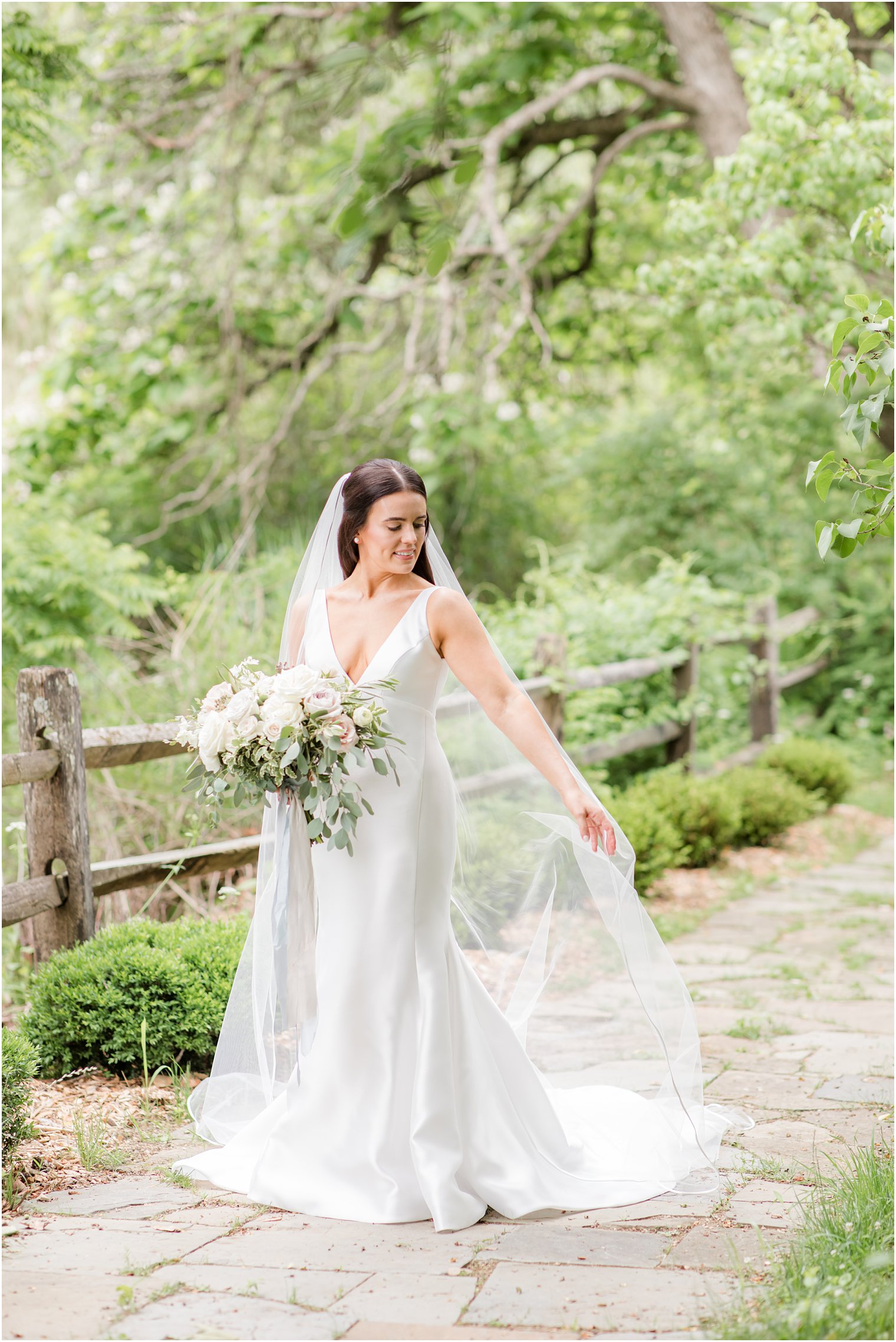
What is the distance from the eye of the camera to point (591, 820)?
3566 millimetres

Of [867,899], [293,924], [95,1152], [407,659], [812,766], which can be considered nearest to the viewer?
[407,659]

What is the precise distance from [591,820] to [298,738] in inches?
34.1

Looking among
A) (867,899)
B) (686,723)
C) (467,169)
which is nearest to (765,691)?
(686,723)

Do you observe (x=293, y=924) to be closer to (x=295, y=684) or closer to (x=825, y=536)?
(x=295, y=684)

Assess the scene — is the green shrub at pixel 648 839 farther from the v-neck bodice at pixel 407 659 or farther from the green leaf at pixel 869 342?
the green leaf at pixel 869 342

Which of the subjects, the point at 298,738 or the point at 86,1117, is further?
the point at 86,1117

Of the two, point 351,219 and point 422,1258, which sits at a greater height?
point 351,219

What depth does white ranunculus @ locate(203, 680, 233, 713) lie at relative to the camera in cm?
344

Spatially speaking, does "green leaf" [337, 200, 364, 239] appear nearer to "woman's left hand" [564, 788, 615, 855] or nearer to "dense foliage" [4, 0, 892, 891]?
"dense foliage" [4, 0, 892, 891]

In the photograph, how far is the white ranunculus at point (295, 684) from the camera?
331cm

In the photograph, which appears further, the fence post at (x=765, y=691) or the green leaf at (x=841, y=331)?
the fence post at (x=765, y=691)

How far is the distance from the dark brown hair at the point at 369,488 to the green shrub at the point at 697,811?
14.5ft

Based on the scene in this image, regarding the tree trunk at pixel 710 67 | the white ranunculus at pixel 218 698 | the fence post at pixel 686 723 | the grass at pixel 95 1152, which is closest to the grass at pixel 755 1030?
the grass at pixel 95 1152

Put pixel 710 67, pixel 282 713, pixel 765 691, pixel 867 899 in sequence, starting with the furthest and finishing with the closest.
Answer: pixel 765 691 → pixel 710 67 → pixel 867 899 → pixel 282 713
